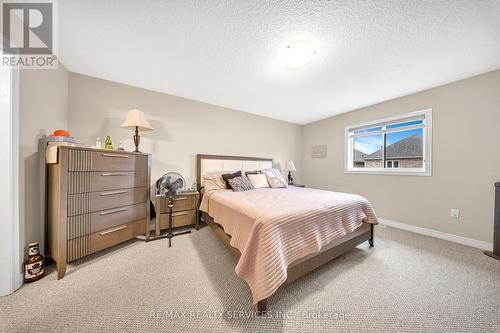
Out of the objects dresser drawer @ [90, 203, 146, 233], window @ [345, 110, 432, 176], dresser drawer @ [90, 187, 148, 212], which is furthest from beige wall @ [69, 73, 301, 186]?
window @ [345, 110, 432, 176]

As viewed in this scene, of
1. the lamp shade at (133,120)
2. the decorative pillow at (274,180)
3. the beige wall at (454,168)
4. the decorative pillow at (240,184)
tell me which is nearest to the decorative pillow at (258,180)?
the decorative pillow at (274,180)

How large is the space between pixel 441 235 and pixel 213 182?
3577mm

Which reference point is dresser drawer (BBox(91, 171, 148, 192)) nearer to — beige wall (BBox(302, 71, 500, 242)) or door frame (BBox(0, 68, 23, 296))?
door frame (BBox(0, 68, 23, 296))

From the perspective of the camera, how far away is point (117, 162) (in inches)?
75.0

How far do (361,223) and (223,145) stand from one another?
2.65 m

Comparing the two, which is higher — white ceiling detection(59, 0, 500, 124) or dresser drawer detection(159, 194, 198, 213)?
white ceiling detection(59, 0, 500, 124)

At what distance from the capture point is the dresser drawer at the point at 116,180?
1741 mm

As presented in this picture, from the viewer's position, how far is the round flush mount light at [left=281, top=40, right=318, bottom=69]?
1631 millimetres

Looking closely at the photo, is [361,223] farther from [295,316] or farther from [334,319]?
[295,316]

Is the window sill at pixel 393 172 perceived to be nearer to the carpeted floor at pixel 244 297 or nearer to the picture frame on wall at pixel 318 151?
the picture frame on wall at pixel 318 151

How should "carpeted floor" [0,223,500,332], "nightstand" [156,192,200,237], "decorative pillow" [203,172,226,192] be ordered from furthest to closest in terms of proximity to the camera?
"decorative pillow" [203,172,226,192]
"nightstand" [156,192,200,237]
"carpeted floor" [0,223,500,332]

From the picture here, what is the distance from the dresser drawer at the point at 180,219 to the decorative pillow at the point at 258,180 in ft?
3.72

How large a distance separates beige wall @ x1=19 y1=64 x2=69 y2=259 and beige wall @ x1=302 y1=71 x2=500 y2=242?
4.74 metres

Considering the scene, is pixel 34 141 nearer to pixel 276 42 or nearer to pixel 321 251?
pixel 276 42
